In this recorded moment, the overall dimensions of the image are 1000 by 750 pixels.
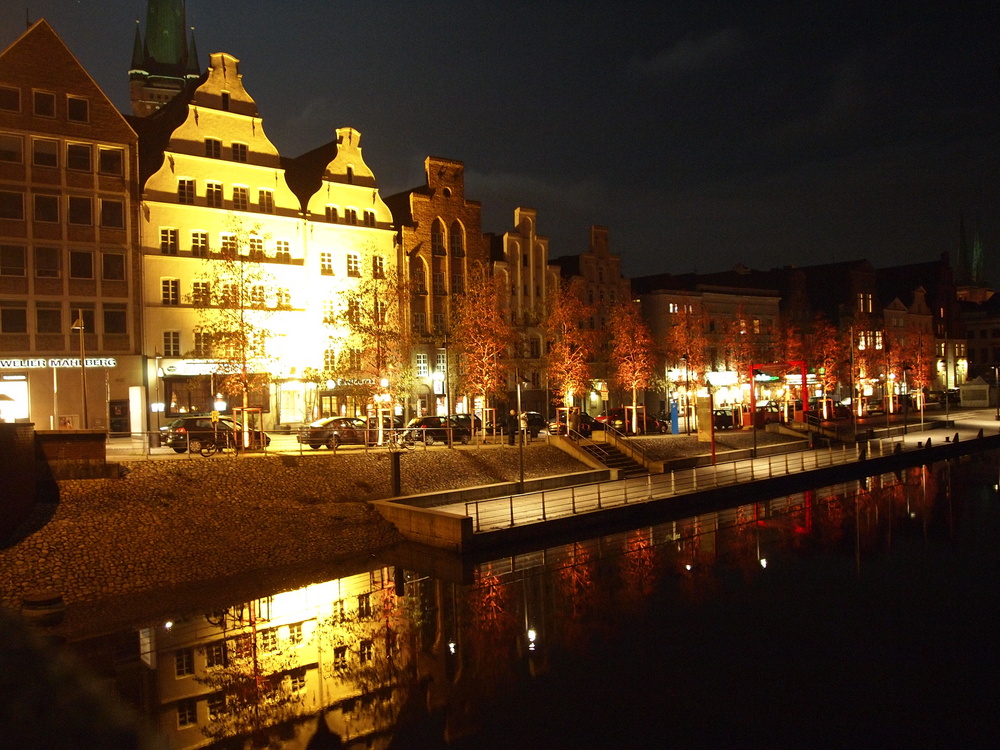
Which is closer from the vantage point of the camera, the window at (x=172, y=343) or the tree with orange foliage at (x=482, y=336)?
the window at (x=172, y=343)

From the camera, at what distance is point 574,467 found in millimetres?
37844

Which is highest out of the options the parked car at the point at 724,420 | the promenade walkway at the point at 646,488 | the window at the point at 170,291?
the window at the point at 170,291

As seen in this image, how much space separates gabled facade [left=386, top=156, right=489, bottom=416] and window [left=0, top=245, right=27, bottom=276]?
21.5m

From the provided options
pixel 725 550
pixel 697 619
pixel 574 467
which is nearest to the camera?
pixel 697 619

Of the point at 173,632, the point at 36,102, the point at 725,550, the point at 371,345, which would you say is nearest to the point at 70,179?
the point at 36,102

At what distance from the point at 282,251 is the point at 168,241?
6.73m

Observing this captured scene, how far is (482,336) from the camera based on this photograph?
49.1 metres

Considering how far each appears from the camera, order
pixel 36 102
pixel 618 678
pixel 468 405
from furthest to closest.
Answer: pixel 468 405, pixel 36 102, pixel 618 678

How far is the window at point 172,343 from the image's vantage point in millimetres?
44469

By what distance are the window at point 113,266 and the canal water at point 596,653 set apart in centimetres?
2689

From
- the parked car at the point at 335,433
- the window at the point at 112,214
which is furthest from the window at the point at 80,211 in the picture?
the parked car at the point at 335,433

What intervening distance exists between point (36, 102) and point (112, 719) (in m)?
46.0

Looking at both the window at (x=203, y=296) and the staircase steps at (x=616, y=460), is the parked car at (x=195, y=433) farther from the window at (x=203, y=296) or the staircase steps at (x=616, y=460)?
the staircase steps at (x=616, y=460)

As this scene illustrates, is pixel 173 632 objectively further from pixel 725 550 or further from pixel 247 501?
pixel 725 550
